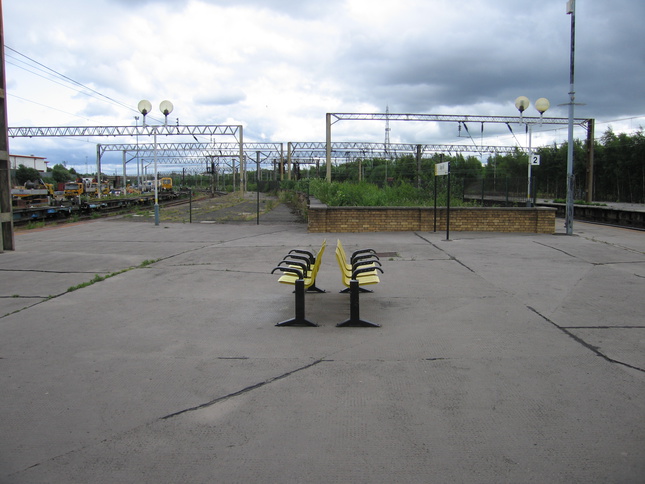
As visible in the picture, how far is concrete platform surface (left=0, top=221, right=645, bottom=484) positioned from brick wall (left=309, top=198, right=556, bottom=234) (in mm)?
7723

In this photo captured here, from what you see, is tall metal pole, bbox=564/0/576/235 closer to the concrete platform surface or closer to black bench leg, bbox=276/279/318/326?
the concrete platform surface

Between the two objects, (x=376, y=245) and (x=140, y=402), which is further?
(x=376, y=245)

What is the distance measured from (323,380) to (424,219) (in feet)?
43.3

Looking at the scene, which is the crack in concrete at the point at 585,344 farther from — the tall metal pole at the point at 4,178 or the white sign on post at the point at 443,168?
the tall metal pole at the point at 4,178

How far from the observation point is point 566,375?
15.6 feet

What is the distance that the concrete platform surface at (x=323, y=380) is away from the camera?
3.36 m

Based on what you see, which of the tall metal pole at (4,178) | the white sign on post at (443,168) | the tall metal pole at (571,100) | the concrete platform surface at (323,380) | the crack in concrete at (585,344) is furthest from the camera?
the tall metal pole at (571,100)

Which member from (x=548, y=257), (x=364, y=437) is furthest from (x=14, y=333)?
(x=548, y=257)

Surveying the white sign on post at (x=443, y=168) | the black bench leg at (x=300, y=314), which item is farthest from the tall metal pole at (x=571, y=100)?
the black bench leg at (x=300, y=314)

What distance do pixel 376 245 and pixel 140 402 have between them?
996 centimetres

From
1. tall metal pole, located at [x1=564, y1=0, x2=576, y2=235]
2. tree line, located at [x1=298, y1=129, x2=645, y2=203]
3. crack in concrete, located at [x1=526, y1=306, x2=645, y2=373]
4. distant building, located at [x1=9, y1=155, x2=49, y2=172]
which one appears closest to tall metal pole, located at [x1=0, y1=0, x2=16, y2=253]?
crack in concrete, located at [x1=526, y1=306, x2=645, y2=373]

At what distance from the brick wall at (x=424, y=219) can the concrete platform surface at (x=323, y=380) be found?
7723 millimetres

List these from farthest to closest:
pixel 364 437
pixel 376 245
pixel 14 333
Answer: pixel 376 245
pixel 14 333
pixel 364 437

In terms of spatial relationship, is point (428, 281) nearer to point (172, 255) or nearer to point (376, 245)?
point (376, 245)
